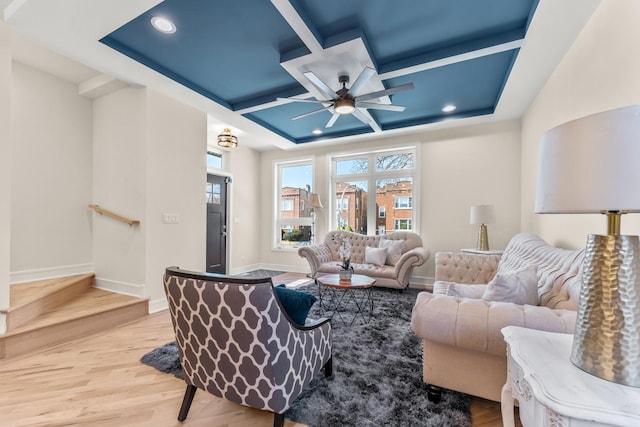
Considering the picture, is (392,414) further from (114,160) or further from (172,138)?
(114,160)

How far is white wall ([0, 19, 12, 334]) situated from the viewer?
2.32 metres

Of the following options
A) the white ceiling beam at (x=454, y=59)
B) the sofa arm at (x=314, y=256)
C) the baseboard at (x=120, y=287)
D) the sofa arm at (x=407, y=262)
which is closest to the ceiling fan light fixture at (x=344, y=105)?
the white ceiling beam at (x=454, y=59)

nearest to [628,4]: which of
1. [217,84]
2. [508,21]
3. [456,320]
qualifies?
[508,21]

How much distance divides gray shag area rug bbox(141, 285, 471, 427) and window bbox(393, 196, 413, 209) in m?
2.72

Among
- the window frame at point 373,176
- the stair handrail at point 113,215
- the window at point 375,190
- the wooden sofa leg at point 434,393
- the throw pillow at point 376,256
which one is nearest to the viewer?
the wooden sofa leg at point 434,393

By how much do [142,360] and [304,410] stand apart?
1532mm

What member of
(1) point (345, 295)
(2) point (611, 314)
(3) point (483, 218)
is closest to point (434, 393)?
(2) point (611, 314)

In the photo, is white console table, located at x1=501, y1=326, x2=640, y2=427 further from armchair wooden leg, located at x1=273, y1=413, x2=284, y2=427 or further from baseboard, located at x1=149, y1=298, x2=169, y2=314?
baseboard, located at x1=149, y1=298, x2=169, y2=314

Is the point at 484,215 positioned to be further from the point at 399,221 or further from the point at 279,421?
the point at 279,421

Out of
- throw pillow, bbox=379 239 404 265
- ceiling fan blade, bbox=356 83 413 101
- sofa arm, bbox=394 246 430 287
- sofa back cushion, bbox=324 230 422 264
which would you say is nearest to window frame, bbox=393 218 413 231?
sofa back cushion, bbox=324 230 422 264

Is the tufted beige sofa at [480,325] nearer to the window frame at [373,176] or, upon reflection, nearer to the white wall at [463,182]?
the white wall at [463,182]

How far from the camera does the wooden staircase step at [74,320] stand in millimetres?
2387

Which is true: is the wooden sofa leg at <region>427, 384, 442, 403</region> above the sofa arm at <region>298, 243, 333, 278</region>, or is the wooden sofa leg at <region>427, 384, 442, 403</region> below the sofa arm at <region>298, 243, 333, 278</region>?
below

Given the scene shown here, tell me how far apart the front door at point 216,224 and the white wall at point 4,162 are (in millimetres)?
2966
